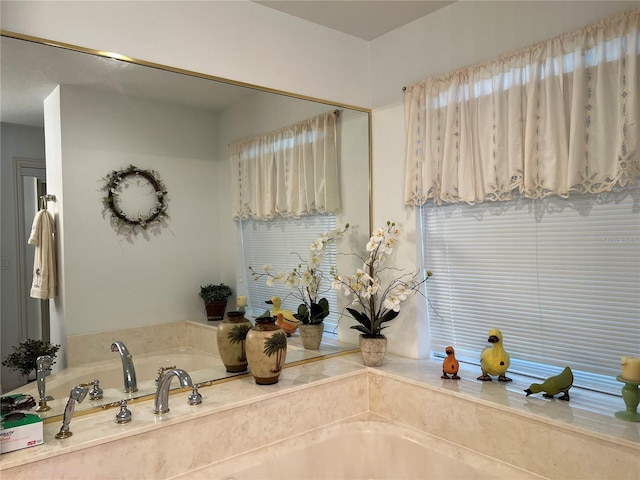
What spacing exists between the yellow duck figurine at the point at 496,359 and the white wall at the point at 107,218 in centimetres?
137

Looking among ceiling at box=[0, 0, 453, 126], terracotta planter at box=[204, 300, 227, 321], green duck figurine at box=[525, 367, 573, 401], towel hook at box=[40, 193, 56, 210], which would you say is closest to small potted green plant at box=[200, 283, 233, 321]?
terracotta planter at box=[204, 300, 227, 321]

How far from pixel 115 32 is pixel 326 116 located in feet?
3.94

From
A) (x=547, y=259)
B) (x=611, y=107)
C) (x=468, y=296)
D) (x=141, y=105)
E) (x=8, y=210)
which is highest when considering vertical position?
(x=141, y=105)

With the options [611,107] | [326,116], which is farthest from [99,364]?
[611,107]

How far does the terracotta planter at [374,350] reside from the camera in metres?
2.50

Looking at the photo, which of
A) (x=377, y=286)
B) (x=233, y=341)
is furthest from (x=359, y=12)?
(x=233, y=341)

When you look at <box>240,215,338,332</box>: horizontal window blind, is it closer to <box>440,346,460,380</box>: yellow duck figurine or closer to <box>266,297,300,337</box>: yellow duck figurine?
<box>266,297,300,337</box>: yellow duck figurine

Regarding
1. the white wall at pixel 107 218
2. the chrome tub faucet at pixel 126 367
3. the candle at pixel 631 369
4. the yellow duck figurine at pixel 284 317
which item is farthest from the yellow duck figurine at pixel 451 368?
the chrome tub faucet at pixel 126 367

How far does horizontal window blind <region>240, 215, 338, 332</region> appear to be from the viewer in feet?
7.89

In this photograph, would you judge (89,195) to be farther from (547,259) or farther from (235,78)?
(547,259)

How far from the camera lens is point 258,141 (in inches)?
95.3

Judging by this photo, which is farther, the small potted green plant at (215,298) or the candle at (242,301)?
the candle at (242,301)

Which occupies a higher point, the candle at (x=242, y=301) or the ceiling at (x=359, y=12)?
the ceiling at (x=359, y=12)

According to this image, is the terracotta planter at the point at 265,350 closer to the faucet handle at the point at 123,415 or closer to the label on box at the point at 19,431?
the faucet handle at the point at 123,415
